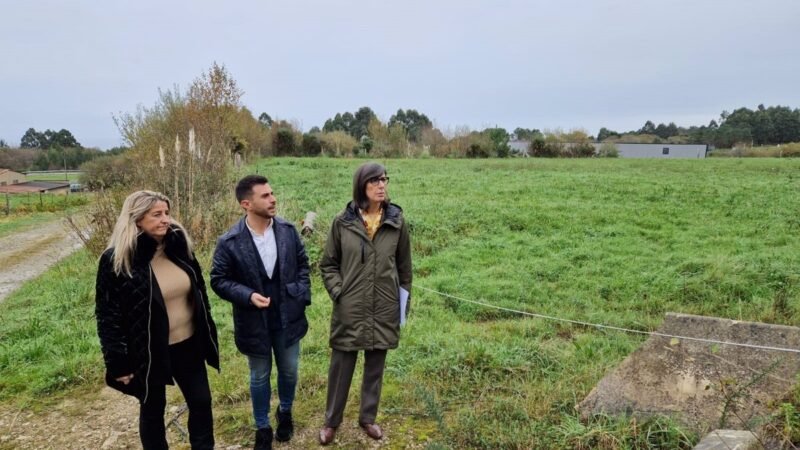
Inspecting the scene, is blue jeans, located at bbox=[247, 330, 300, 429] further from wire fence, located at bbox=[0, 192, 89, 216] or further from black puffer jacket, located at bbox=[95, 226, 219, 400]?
wire fence, located at bbox=[0, 192, 89, 216]

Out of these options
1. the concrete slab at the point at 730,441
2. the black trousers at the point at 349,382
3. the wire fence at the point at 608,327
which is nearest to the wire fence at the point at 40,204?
the wire fence at the point at 608,327

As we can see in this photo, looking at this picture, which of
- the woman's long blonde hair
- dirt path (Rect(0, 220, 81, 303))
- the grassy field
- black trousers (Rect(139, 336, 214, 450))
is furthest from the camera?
dirt path (Rect(0, 220, 81, 303))

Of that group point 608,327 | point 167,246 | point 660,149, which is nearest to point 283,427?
point 167,246

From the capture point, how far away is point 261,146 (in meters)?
37.0

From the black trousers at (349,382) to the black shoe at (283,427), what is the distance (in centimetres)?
26

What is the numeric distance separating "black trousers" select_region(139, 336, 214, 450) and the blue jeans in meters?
0.29

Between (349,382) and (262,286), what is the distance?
82cm

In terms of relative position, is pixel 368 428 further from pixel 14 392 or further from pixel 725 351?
pixel 14 392

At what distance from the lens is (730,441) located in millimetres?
2422

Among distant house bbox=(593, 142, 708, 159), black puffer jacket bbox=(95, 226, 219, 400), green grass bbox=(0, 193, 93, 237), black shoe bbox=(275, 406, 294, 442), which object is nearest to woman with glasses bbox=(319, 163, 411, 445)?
black shoe bbox=(275, 406, 294, 442)

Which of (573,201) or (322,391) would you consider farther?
(573,201)

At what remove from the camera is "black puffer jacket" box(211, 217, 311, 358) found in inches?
116

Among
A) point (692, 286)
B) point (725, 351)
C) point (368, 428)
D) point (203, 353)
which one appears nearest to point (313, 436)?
point (368, 428)

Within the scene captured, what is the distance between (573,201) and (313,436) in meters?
10.1
